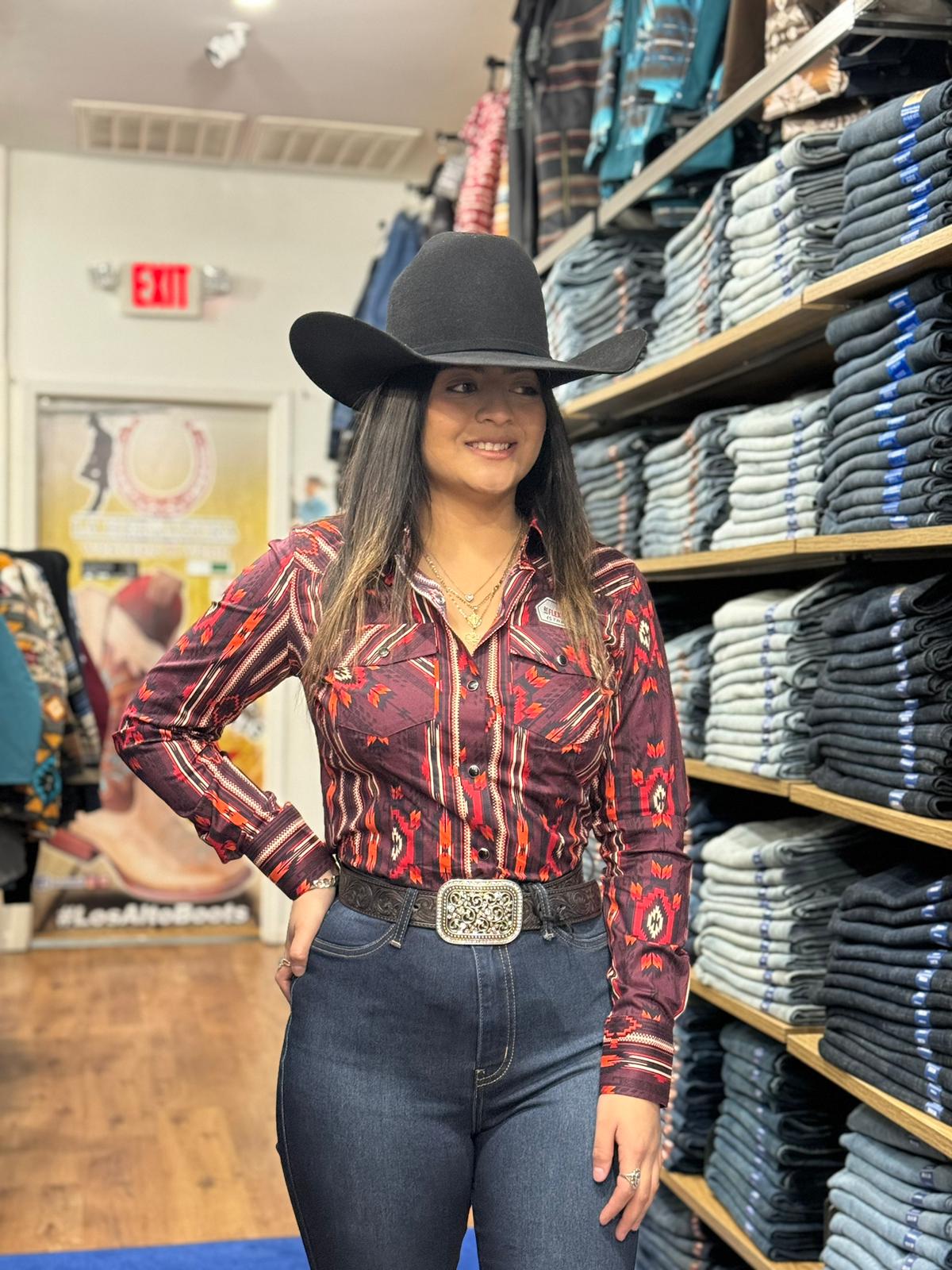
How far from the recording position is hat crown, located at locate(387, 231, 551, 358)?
1501 mm

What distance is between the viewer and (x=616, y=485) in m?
3.16

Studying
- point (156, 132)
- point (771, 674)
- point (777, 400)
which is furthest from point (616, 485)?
point (156, 132)

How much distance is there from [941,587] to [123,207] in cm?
497

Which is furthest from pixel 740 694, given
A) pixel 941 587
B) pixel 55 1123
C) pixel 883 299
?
pixel 55 1123

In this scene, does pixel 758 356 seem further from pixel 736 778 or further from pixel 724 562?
pixel 736 778

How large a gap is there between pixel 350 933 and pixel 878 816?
83 centimetres

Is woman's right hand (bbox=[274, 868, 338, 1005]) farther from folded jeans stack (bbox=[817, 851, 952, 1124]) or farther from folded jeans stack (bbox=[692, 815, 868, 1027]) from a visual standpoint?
folded jeans stack (bbox=[692, 815, 868, 1027])

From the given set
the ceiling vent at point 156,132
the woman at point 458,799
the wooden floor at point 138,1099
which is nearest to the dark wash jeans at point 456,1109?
the woman at point 458,799

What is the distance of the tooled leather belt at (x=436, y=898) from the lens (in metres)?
1.42

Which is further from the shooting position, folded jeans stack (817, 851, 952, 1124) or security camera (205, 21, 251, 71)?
security camera (205, 21, 251, 71)

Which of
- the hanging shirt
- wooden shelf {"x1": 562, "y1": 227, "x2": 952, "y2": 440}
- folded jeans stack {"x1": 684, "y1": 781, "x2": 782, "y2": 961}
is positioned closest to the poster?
the hanging shirt

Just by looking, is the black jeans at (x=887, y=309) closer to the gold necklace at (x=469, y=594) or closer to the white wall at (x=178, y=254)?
the gold necklace at (x=469, y=594)

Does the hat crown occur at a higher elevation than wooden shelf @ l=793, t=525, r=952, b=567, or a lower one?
higher

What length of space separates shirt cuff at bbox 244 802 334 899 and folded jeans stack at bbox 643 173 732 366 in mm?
1411
